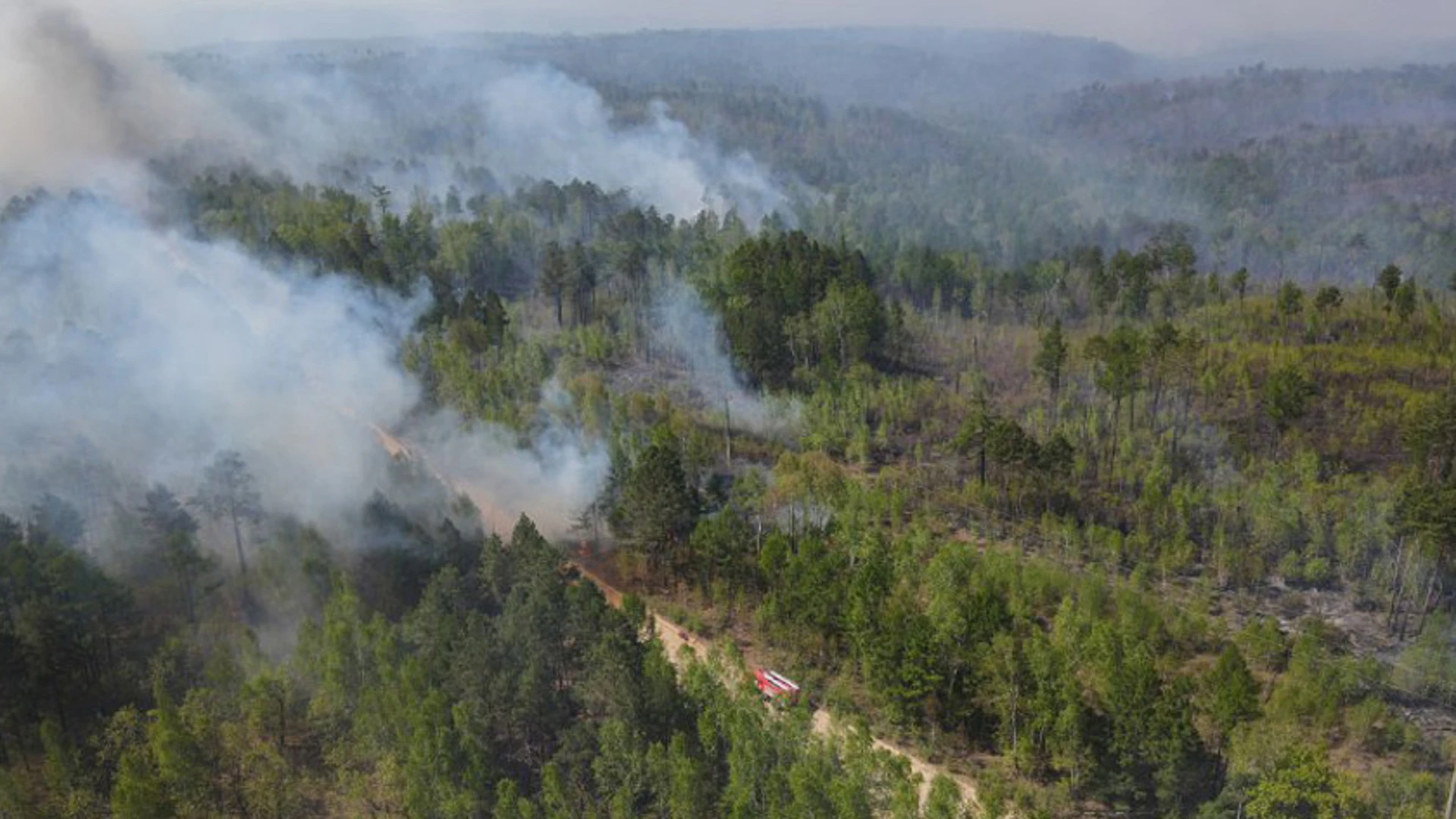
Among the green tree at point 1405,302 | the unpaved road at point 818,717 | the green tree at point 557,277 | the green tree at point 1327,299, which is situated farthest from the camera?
the green tree at point 557,277

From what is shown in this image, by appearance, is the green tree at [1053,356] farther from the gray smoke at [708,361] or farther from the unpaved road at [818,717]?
the unpaved road at [818,717]

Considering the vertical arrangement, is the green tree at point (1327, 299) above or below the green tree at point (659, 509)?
above

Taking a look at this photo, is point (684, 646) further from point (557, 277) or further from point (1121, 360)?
point (557, 277)

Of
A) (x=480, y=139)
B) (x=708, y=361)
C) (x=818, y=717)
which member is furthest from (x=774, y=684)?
(x=480, y=139)

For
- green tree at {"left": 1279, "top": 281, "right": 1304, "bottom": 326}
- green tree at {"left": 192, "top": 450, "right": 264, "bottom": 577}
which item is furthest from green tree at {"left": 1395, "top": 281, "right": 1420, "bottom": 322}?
green tree at {"left": 192, "top": 450, "right": 264, "bottom": 577}

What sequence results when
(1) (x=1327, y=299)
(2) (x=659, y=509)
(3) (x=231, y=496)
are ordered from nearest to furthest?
1. (2) (x=659, y=509)
2. (3) (x=231, y=496)
3. (1) (x=1327, y=299)

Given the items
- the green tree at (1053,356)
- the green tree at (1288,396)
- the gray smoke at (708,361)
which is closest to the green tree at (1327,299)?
the green tree at (1288,396)
